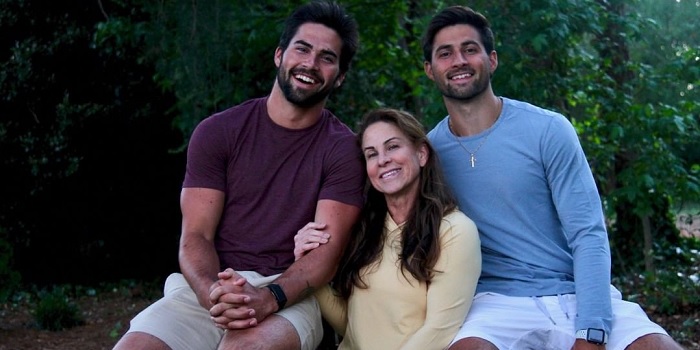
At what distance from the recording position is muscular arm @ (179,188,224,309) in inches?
150

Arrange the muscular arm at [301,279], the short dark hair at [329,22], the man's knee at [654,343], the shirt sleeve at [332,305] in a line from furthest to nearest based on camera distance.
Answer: the short dark hair at [329,22] → the shirt sleeve at [332,305] → the muscular arm at [301,279] → the man's knee at [654,343]

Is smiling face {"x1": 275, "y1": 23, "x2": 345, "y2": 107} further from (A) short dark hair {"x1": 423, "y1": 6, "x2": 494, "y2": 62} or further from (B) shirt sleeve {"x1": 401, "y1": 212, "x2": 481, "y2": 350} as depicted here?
(B) shirt sleeve {"x1": 401, "y1": 212, "x2": 481, "y2": 350}

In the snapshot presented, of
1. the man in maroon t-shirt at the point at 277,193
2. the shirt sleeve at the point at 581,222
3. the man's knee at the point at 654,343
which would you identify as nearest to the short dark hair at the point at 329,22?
the man in maroon t-shirt at the point at 277,193

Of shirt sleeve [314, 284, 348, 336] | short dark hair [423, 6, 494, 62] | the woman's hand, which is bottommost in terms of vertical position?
shirt sleeve [314, 284, 348, 336]

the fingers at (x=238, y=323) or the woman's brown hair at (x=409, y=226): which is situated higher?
the woman's brown hair at (x=409, y=226)

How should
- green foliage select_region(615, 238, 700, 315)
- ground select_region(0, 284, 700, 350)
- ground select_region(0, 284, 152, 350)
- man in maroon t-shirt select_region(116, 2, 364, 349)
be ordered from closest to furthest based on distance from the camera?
1. man in maroon t-shirt select_region(116, 2, 364, 349)
2. ground select_region(0, 284, 700, 350)
3. green foliage select_region(615, 238, 700, 315)
4. ground select_region(0, 284, 152, 350)

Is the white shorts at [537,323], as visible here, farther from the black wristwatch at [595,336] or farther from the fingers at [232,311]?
the fingers at [232,311]

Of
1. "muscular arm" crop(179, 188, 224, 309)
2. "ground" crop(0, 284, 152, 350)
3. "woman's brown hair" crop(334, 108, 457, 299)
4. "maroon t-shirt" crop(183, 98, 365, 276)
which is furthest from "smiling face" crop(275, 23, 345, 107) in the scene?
"ground" crop(0, 284, 152, 350)

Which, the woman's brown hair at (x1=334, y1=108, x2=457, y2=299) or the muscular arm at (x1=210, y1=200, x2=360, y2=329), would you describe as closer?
the muscular arm at (x1=210, y1=200, x2=360, y2=329)

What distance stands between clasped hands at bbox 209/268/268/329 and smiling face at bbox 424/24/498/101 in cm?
125

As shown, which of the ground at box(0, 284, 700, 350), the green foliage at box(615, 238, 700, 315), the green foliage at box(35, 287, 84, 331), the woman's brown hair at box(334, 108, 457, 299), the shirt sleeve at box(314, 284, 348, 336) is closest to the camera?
the woman's brown hair at box(334, 108, 457, 299)

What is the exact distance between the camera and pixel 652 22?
848cm

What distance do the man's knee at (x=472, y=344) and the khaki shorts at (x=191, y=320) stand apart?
23.8 inches

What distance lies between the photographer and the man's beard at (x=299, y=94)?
4055mm
